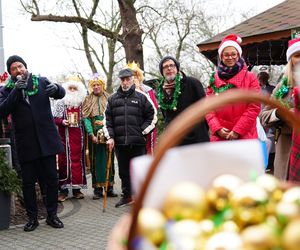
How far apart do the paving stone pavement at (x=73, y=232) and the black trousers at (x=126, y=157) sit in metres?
0.30

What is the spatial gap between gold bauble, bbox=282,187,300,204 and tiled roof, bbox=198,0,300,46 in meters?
6.54

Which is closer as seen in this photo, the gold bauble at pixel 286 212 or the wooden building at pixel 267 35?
the gold bauble at pixel 286 212

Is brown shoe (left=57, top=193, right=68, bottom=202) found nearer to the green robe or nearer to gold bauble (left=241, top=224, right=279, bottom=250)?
the green robe

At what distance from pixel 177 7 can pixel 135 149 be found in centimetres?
1447

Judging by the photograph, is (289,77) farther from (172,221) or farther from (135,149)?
(135,149)

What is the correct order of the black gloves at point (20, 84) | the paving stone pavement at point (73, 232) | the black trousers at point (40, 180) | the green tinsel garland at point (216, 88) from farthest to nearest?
1. the black trousers at point (40, 180)
2. the black gloves at point (20, 84)
3. the paving stone pavement at point (73, 232)
4. the green tinsel garland at point (216, 88)

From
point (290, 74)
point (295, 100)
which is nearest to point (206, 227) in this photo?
point (295, 100)

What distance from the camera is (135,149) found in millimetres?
6715

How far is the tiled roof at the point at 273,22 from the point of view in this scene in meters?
8.20

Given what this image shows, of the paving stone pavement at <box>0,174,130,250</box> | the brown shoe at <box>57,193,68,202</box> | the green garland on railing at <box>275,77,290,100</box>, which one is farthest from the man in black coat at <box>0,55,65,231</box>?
the green garland on railing at <box>275,77,290,100</box>

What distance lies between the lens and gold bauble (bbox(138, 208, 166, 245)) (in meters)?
1.36

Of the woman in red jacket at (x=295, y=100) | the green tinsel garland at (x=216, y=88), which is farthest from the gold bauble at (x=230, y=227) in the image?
the green tinsel garland at (x=216, y=88)

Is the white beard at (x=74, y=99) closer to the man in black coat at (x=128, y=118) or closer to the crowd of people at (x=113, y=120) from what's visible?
Result: the crowd of people at (x=113, y=120)

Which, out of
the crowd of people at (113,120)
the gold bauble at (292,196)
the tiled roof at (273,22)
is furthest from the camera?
the tiled roof at (273,22)
